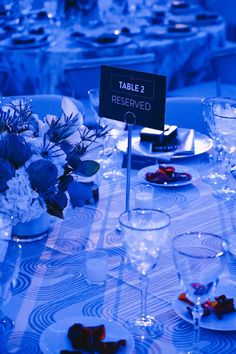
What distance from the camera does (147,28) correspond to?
4.09 m

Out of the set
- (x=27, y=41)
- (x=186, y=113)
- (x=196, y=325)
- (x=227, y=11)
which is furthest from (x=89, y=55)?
(x=227, y=11)

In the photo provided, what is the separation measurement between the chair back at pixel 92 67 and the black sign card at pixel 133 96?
152 centimetres

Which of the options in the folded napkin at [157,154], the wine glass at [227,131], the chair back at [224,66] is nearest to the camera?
the wine glass at [227,131]

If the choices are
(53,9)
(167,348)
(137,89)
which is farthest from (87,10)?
(167,348)

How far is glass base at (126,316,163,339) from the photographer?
112cm

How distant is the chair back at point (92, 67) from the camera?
10.1 ft

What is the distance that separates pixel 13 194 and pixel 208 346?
0.49 meters

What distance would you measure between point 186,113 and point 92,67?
0.70 meters

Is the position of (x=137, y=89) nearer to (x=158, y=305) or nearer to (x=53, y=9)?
(x=158, y=305)

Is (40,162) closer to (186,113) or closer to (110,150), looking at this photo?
(110,150)

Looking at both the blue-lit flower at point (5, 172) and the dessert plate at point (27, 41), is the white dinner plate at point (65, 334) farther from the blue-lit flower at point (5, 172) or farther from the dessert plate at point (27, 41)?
the dessert plate at point (27, 41)

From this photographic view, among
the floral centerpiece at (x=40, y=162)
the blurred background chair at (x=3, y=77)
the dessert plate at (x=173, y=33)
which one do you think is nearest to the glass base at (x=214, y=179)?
the floral centerpiece at (x=40, y=162)

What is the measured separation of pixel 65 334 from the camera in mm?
1082

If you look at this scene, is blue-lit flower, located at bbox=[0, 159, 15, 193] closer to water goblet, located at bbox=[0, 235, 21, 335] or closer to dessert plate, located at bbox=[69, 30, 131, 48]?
water goblet, located at bbox=[0, 235, 21, 335]
